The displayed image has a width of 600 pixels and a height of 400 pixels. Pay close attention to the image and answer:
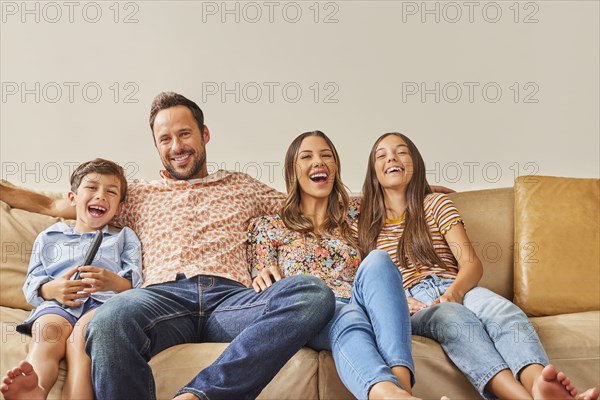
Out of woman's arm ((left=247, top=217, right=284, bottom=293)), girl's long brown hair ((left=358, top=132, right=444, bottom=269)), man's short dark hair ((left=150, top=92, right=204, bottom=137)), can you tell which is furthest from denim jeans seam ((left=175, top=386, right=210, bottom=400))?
man's short dark hair ((left=150, top=92, right=204, bottom=137))

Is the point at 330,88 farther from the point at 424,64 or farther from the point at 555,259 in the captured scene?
the point at 555,259

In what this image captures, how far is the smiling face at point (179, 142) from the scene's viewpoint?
2346mm

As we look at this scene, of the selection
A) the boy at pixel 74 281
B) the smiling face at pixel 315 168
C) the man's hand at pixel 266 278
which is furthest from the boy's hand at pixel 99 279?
the smiling face at pixel 315 168

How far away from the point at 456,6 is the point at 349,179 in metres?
0.83

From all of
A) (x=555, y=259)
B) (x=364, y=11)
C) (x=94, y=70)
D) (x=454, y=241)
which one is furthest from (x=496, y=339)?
(x=94, y=70)

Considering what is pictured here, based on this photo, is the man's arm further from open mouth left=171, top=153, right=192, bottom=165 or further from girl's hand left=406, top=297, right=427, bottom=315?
girl's hand left=406, top=297, right=427, bottom=315

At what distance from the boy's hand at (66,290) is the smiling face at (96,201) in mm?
234

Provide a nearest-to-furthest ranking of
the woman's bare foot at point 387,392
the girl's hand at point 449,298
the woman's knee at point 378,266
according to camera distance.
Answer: the woman's bare foot at point 387,392 → the woman's knee at point 378,266 → the girl's hand at point 449,298

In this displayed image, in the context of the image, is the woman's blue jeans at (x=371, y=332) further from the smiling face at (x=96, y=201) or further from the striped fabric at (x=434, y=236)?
the smiling face at (x=96, y=201)

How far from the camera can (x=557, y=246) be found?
7.90 ft

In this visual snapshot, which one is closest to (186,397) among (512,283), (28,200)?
(28,200)

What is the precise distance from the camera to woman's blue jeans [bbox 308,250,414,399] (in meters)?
1.65

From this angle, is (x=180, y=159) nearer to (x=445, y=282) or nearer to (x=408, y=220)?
(x=408, y=220)

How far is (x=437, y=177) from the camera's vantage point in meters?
2.97
